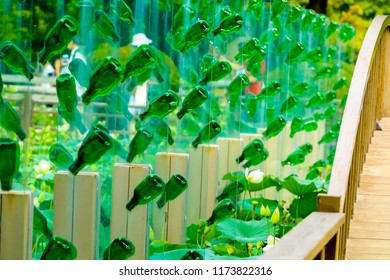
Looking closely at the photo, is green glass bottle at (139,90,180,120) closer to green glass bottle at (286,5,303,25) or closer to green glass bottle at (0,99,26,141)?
green glass bottle at (0,99,26,141)

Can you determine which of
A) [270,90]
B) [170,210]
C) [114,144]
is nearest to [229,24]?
[170,210]

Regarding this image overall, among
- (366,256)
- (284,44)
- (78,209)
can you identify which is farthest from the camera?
(284,44)

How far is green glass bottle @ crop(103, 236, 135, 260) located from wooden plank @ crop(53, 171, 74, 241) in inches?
11.4

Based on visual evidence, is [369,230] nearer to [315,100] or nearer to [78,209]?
[78,209]

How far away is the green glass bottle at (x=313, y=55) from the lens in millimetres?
8469

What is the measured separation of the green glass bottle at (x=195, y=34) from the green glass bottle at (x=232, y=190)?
3.68 feet

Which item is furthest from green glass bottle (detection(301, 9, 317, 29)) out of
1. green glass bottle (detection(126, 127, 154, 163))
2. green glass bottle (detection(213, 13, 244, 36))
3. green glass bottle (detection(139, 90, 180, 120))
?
green glass bottle (detection(126, 127, 154, 163))

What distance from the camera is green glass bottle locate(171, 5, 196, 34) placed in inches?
196

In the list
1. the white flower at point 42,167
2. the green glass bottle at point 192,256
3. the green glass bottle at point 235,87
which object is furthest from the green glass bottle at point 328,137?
the white flower at point 42,167

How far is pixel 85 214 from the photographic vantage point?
13.7ft

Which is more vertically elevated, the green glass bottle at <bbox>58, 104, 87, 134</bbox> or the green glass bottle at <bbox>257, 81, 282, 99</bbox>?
the green glass bottle at <bbox>257, 81, 282, 99</bbox>

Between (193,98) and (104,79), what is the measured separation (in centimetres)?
126

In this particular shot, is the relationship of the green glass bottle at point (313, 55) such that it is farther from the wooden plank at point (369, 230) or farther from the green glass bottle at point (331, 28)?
the wooden plank at point (369, 230)
